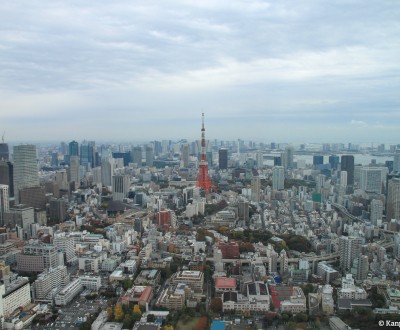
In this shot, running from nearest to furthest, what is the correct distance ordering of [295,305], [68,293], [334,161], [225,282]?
[295,305] < [68,293] < [225,282] < [334,161]

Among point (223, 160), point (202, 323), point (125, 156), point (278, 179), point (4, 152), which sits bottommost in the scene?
point (202, 323)

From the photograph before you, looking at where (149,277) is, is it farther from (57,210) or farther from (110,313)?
(57,210)

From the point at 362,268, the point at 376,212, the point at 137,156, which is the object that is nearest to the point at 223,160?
the point at 137,156

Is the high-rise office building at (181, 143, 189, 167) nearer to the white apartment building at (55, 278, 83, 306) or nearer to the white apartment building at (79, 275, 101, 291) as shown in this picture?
the white apartment building at (79, 275, 101, 291)

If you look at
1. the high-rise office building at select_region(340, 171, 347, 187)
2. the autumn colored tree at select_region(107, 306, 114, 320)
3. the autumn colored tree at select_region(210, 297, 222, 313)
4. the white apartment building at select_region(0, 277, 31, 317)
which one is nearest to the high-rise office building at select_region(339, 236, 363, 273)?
the autumn colored tree at select_region(210, 297, 222, 313)

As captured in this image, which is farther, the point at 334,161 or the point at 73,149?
the point at 73,149
